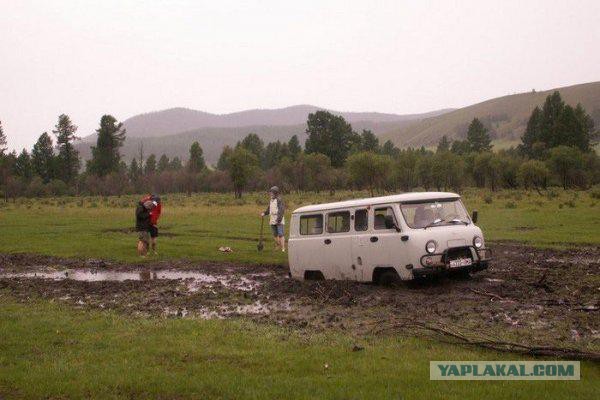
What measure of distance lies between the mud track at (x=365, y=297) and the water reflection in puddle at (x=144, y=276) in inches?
1.1

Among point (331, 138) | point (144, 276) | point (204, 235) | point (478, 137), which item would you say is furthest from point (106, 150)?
point (144, 276)

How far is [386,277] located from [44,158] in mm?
117228

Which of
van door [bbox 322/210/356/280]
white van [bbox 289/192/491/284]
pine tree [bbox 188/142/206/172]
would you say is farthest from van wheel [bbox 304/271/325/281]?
pine tree [bbox 188/142/206/172]

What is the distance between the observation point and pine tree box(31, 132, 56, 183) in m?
114

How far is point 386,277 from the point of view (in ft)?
42.3

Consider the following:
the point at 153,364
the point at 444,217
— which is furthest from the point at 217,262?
the point at 153,364

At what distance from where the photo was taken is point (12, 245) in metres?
25.6

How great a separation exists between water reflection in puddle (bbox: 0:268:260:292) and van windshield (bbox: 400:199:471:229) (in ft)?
14.3

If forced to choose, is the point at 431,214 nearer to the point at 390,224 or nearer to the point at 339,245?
the point at 390,224

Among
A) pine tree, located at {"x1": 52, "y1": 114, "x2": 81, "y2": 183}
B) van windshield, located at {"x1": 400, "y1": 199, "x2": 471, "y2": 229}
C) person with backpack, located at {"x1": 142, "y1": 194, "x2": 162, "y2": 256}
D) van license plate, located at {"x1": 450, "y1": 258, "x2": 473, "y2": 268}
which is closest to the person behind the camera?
van license plate, located at {"x1": 450, "y1": 258, "x2": 473, "y2": 268}

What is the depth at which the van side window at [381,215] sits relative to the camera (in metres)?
12.9

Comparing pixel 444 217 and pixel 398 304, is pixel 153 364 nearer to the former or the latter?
pixel 398 304

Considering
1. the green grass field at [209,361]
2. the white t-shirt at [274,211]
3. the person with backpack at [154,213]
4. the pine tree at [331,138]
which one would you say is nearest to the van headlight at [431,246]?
the green grass field at [209,361]

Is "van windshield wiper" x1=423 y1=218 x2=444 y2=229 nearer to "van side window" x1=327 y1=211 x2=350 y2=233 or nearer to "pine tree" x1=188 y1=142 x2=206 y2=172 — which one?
"van side window" x1=327 y1=211 x2=350 y2=233
